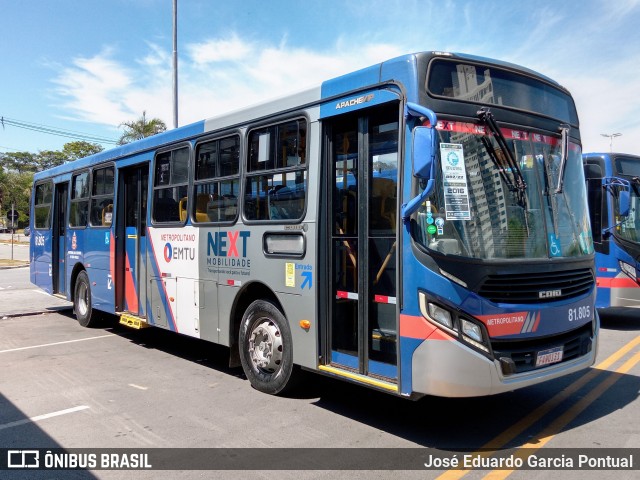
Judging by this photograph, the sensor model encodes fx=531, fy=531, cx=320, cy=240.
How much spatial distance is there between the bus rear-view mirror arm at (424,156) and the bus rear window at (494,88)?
41 cm

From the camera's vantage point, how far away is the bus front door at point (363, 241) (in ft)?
15.4

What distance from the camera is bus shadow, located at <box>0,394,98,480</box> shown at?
4082mm

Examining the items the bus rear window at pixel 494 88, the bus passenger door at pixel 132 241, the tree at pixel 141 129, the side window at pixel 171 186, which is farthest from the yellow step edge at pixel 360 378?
the tree at pixel 141 129

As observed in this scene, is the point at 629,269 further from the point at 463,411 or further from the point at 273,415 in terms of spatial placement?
the point at 273,415

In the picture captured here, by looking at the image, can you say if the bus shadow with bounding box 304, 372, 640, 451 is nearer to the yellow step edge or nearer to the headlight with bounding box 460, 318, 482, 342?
the yellow step edge

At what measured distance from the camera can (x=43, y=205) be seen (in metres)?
12.2

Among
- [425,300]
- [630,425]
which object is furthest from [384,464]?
[630,425]

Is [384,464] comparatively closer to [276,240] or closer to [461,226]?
[461,226]

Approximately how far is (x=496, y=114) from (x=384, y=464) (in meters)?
3.04

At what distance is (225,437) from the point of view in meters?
4.74

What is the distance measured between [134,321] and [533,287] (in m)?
6.20

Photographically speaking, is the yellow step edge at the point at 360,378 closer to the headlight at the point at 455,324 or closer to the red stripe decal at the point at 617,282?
the headlight at the point at 455,324

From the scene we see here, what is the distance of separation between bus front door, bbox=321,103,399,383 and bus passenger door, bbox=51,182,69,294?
8151 millimetres

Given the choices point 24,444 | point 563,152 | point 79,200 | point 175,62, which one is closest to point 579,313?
point 563,152
